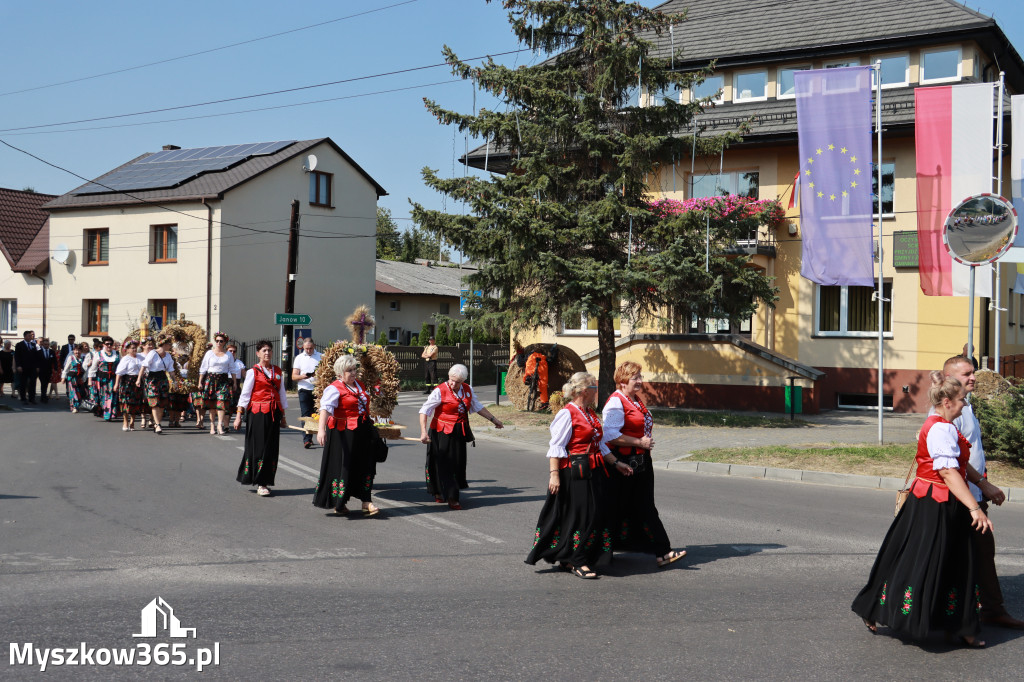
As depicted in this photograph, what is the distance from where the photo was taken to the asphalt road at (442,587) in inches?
203

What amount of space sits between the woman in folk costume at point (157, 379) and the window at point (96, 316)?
2208cm

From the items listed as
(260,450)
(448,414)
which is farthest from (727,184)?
(260,450)

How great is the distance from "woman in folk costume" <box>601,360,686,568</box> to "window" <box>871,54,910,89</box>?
19.4m

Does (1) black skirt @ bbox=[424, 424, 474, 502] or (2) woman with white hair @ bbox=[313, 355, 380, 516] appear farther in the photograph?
(1) black skirt @ bbox=[424, 424, 474, 502]

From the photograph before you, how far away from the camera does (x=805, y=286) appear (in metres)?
24.0

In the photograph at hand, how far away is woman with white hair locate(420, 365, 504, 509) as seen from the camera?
10.2 metres

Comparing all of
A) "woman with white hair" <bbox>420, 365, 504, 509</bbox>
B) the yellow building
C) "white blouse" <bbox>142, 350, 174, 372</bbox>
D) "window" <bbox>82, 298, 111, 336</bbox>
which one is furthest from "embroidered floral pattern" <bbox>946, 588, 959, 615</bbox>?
"window" <bbox>82, 298, 111, 336</bbox>

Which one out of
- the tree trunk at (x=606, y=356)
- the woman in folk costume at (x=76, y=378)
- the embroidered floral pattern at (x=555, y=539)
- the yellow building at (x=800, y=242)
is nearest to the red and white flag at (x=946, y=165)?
the yellow building at (x=800, y=242)

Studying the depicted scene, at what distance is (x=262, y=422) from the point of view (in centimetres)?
1087

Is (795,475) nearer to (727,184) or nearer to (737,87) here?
(727,184)

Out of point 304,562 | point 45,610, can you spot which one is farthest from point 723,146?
point 45,610

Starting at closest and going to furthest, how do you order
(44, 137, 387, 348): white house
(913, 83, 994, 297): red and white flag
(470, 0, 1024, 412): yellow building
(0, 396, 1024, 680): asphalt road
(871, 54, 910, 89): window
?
(0, 396, 1024, 680): asphalt road < (913, 83, 994, 297): red and white flag < (470, 0, 1024, 412): yellow building < (871, 54, 910, 89): window < (44, 137, 387, 348): white house

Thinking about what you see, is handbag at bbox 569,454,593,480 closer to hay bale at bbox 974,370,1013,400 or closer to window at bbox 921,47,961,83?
hay bale at bbox 974,370,1013,400

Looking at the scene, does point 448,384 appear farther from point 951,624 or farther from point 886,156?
point 886,156
